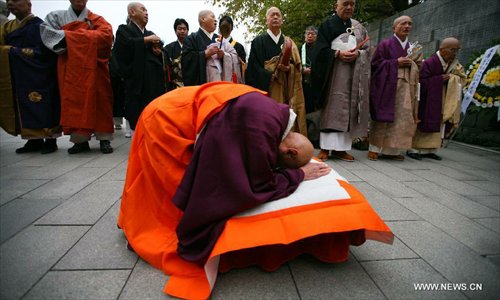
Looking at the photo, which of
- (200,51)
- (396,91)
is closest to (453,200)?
(396,91)

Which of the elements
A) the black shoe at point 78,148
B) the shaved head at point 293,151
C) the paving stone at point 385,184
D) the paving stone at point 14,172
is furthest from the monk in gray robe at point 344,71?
the paving stone at point 14,172

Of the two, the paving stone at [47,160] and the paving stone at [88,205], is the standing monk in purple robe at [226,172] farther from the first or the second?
the paving stone at [47,160]

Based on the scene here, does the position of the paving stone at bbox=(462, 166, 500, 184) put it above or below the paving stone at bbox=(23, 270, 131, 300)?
above

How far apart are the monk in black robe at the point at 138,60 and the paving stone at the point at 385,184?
3.23 m

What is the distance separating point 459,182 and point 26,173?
5.06m

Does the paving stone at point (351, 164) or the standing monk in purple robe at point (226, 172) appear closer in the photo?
the standing monk in purple robe at point (226, 172)

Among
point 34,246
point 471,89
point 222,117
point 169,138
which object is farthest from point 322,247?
point 471,89

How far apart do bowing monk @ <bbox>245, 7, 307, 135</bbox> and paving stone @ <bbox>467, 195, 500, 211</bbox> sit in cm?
216

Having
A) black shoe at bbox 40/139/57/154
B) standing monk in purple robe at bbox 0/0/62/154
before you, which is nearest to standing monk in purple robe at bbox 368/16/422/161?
standing monk in purple robe at bbox 0/0/62/154

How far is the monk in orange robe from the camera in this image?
12.3 feet

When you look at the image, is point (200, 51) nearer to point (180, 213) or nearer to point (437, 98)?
point (180, 213)

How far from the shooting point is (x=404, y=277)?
1538 mm

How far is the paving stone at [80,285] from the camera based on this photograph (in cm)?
132

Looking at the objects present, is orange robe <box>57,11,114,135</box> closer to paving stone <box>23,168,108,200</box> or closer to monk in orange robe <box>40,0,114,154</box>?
monk in orange robe <box>40,0,114,154</box>
